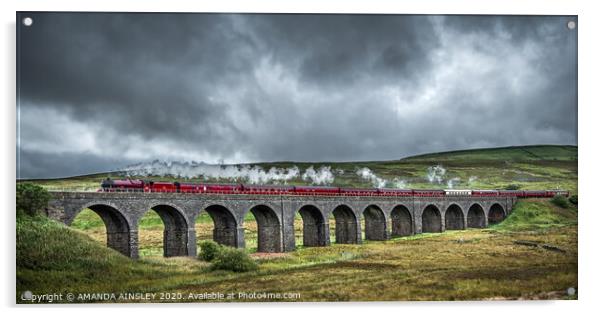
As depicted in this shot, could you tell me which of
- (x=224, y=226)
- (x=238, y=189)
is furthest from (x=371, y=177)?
(x=224, y=226)

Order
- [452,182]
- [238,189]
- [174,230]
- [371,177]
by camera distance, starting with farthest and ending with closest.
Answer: [371,177], [452,182], [238,189], [174,230]

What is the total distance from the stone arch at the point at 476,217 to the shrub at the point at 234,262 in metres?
42.5

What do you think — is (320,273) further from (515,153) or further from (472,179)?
(472,179)

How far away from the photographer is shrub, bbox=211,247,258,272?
2889cm

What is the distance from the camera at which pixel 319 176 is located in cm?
9575

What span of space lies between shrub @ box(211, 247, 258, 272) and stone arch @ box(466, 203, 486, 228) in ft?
139

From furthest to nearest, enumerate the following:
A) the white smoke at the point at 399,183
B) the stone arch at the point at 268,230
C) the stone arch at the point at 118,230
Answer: the white smoke at the point at 399,183 < the stone arch at the point at 268,230 < the stone arch at the point at 118,230

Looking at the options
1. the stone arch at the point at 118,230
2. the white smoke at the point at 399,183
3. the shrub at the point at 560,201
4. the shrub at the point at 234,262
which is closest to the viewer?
the shrub at the point at 234,262

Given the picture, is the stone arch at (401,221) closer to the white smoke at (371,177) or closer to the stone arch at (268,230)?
the stone arch at (268,230)

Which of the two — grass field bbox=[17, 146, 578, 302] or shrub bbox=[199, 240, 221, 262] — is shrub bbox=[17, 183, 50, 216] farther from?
shrub bbox=[199, 240, 221, 262]

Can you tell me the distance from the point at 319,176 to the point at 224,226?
5746 cm

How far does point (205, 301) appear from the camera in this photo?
69.6ft

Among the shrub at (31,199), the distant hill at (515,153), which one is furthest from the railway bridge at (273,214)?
the distant hill at (515,153)

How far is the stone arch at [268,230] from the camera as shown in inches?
1610
